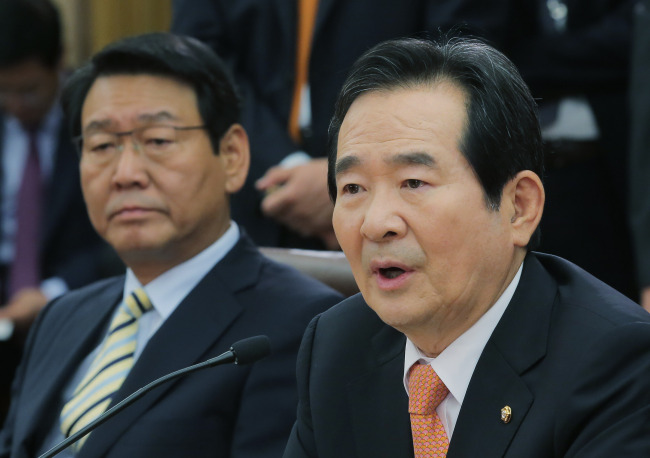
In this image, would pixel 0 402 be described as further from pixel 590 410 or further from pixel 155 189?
pixel 590 410

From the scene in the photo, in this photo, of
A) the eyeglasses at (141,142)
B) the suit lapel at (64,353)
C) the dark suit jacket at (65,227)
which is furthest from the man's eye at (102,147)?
the dark suit jacket at (65,227)

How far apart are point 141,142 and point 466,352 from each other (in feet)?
3.81

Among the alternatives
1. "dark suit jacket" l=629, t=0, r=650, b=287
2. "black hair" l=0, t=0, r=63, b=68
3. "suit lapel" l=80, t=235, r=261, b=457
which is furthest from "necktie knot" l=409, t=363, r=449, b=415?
"black hair" l=0, t=0, r=63, b=68

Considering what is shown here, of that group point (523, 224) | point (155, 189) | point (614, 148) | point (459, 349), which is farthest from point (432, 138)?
point (614, 148)

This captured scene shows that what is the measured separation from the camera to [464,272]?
174cm

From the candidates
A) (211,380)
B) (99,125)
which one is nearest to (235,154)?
(99,125)

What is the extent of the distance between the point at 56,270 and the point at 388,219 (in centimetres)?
269

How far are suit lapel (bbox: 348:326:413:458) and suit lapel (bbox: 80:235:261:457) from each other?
0.51 meters

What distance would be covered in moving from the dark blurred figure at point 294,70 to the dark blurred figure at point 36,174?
1.01 m

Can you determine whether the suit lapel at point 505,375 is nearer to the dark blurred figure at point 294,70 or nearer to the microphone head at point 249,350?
the microphone head at point 249,350

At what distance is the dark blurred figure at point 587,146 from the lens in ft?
9.62

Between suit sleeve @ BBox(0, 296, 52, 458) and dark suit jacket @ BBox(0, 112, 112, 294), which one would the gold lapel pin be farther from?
dark suit jacket @ BBox(0, 112, 112, 294)

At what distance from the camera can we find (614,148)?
9.50ft

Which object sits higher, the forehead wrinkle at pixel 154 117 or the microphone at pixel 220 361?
the forehead wrinkle at pixel 154 117
